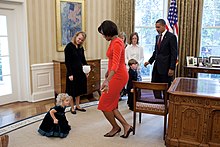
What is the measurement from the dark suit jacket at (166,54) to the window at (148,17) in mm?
2075

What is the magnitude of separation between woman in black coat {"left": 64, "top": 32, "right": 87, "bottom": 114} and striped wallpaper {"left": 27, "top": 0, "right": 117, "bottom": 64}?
123 centimetres

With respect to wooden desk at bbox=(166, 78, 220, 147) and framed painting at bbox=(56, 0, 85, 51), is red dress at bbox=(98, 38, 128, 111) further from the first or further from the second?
framed painting at bbox=(56, 0, 85, 51)

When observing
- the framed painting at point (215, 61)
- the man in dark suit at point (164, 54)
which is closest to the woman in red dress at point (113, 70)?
the man in dark suit at point (164, 54)

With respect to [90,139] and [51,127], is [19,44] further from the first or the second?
[90,139]

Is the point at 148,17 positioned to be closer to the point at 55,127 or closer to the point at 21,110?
the point at 21,110

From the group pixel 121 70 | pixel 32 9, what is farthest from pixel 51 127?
pixel 32 9

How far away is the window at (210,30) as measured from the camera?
5.56 metres

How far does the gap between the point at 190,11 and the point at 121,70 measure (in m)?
3.26

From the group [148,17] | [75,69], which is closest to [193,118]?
[75,69]

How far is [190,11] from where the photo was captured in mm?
5418

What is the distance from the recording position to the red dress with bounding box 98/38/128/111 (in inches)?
113

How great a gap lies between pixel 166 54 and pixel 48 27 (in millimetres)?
2551

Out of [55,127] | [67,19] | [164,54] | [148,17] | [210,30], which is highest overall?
[148,17]

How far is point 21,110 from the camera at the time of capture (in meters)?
4.35
